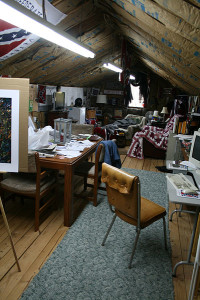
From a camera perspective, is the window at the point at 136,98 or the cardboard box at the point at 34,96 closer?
the cardboard box at the point at 34,96

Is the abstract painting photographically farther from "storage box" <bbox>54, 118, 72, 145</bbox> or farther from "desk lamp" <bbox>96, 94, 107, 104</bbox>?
"desk lamp" <bbox>96, 94, 107, 104</bbox>

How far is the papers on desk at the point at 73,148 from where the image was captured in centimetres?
298

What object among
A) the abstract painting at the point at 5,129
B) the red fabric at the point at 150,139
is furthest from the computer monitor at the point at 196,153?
the red fabric at the point at 150,139

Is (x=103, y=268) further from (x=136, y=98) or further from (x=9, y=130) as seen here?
(x=136, y=98)

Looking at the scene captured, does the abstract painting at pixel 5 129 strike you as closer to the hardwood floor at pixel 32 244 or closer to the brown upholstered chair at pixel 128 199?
the brown upholstered chair at pixel 128 199

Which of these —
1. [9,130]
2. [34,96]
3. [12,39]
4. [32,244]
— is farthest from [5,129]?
[34,96]

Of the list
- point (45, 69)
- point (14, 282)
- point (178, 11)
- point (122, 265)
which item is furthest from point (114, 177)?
point (45, 69)

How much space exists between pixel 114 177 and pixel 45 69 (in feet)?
13.8

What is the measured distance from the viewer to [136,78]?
9.72m

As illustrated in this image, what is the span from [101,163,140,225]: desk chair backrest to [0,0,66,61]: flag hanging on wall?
7.04ft

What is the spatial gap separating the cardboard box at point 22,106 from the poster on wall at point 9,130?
25 millimetres

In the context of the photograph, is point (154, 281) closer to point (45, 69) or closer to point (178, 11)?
point (178, 11)

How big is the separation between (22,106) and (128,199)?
1.16m

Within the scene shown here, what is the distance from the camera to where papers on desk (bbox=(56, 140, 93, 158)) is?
298cm
